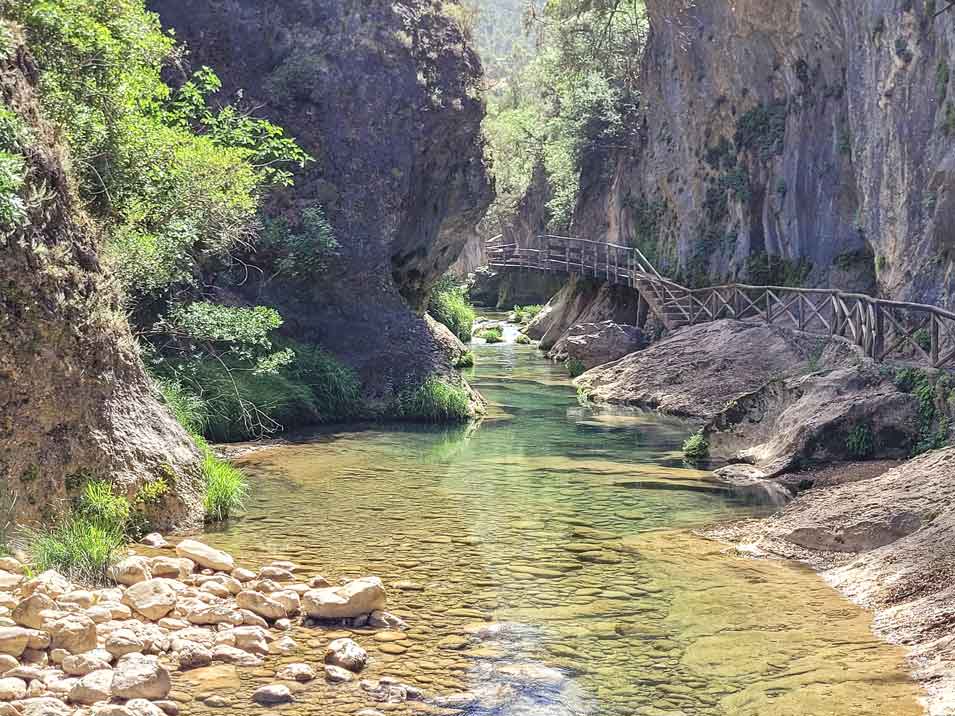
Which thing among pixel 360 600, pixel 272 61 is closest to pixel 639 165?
pixel 272 61

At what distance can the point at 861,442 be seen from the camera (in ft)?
45.2

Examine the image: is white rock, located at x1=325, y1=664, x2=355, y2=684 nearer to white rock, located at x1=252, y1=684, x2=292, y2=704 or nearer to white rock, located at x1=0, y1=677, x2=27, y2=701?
white rock, located at x1=252, y1=684, x2=292, y2=704

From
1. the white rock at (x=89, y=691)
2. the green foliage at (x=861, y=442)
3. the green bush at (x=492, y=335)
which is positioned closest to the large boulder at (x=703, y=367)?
the green foliage at (x=861, y=442)

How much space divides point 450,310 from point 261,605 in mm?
32252

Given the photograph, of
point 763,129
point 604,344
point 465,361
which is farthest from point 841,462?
point 465,361

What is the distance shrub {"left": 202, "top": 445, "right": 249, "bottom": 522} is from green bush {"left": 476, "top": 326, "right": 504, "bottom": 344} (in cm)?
3206

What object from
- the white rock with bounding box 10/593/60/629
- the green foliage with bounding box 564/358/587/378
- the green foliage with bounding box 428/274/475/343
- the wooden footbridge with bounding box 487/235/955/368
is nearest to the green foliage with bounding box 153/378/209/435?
the white rock with bounding box 10/593/60/629

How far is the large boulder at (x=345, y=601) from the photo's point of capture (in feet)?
25.6

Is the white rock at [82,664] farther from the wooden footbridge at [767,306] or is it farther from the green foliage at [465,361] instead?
the green foliage at [465,361]

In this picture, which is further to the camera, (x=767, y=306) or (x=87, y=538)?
(x=767, y=306)

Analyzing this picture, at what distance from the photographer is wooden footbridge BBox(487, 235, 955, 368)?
50.0 ft

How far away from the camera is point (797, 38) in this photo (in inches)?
1075

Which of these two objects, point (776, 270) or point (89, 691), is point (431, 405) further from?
point (89, 691)

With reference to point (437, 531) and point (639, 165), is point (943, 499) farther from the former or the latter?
point (639, 165)
